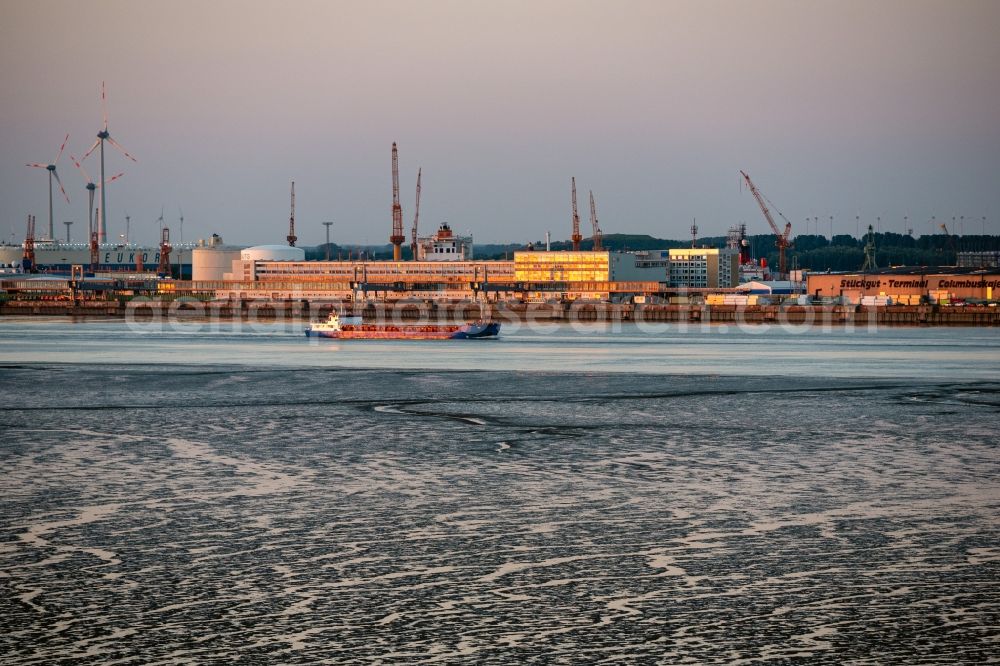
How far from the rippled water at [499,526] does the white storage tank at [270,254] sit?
513 feet

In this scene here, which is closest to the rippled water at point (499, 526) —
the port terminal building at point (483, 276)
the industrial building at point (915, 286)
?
the industrial building at point (915, 286)

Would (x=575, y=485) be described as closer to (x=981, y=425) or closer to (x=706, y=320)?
(x=981, y=425)

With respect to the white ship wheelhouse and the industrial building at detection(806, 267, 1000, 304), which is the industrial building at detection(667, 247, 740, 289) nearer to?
the white ship wheelhouse

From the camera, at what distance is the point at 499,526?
1591 cm

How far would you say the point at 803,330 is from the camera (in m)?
82.5

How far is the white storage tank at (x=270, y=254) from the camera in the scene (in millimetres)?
188375

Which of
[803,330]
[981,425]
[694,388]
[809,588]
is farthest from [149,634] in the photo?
[803,330]

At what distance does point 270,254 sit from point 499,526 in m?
178

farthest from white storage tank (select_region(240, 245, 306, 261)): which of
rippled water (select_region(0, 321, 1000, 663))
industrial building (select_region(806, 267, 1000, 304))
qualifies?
rippled water (select_region(0, 321, 1000, 663))

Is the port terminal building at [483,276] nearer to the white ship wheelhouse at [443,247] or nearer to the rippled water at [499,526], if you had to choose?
the white ship wheelhouse at [443,247]

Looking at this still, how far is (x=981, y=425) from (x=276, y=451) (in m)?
15.0

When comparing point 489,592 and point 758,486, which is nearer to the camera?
point 489,592

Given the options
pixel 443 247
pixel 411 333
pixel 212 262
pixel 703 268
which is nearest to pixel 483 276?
pixel 443 247

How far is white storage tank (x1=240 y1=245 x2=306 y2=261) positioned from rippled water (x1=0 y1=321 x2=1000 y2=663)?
156273 millimetres
